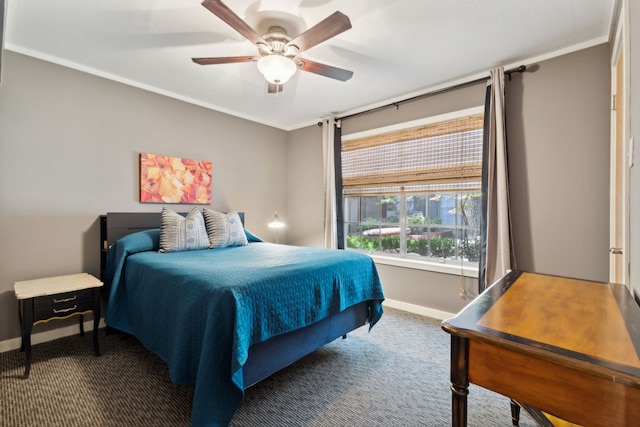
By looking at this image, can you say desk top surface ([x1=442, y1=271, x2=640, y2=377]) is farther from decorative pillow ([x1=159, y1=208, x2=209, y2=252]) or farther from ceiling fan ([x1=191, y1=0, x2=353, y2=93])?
decorative pillow ([x1=159, y1=208, x2=209, y2=252])

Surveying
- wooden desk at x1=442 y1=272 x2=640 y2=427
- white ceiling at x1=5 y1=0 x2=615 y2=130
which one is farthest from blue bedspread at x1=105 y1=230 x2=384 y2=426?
white ceiling at x1=5 y1=0 x2=615 y2=130

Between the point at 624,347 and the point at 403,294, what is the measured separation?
2.76 m

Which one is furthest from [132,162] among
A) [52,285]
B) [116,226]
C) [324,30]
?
Answer: [324,30]

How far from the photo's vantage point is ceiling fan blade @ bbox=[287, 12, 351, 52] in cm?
160

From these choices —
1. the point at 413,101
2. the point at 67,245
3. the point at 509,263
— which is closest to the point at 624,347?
the point at 509,263

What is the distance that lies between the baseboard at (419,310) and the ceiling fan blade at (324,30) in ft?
9.28

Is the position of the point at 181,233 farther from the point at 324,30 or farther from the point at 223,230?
the point at 324,30

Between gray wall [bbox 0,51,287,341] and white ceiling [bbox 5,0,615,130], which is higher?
white ceiling [bbox 5,0,615,130]

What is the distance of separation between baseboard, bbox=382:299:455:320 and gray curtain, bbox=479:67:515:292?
567mm

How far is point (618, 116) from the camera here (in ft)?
6.64

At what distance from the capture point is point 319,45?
7.76 feet

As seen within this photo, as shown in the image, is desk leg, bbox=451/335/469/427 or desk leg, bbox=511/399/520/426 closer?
desk leg, bbox=451/335/469/427

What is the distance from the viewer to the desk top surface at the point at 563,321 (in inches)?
29.6

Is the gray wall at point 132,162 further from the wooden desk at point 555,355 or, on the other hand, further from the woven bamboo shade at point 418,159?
the wooden desk at point 555,355
